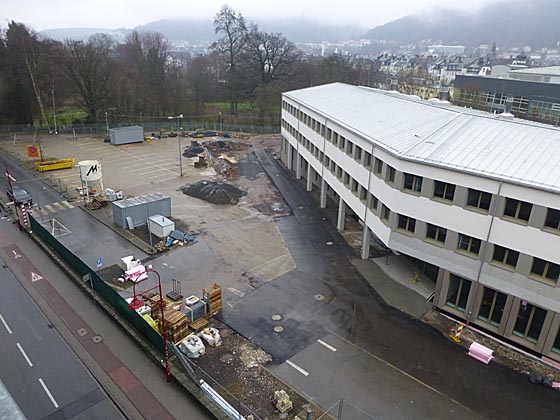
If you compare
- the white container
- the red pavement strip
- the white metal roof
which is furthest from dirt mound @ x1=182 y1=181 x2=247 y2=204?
the red pavement strip

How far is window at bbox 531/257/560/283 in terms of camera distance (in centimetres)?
2008

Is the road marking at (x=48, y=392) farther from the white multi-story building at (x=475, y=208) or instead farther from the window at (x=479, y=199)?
the window at (x=479, y=199)

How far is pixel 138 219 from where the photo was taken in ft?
115

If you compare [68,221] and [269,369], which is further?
[68,221]

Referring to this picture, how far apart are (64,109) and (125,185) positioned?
58794 mm

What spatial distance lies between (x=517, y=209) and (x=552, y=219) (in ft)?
5.08

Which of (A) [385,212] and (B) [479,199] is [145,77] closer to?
(A) [385,212]

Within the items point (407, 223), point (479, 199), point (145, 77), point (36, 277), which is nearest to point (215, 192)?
point (36, 277)

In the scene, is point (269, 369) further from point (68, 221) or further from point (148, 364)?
point (68, 221)

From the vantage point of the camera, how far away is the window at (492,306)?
22.4 meters

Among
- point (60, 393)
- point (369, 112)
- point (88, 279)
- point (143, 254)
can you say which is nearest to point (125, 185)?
point (143, 254)

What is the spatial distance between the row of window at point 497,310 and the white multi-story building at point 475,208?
0.05 metres

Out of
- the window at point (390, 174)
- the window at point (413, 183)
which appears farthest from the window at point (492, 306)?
the window at point (390, 174)

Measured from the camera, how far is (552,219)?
19625 mm
